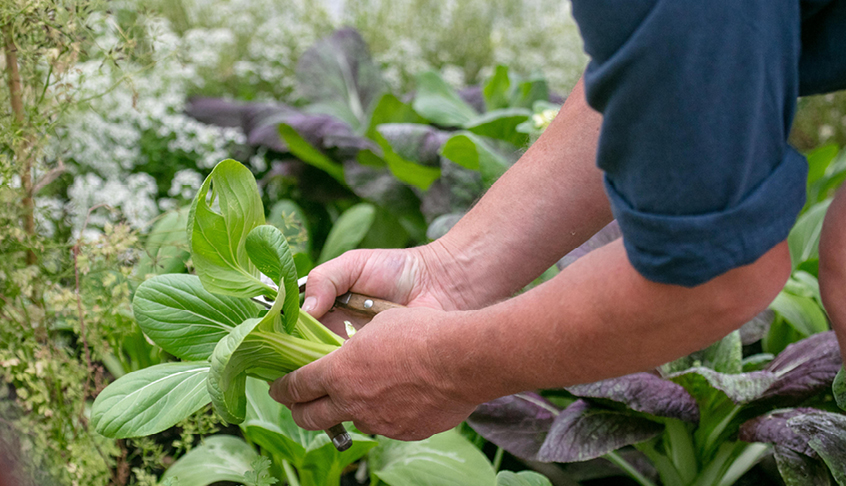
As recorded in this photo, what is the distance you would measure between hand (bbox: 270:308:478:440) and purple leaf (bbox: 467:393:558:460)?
14.5 inches

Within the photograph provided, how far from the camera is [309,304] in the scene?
1.03 meters

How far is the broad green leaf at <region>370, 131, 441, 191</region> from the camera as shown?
196 centimetres

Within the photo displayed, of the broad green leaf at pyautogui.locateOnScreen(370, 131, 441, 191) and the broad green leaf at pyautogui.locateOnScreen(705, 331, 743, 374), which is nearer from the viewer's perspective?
the broad green leaf at pyautogui.locateOnScreen(705, 331, 743, 374)

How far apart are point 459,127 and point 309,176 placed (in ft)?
2.03

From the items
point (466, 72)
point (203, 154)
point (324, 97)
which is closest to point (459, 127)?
point (324, 97)

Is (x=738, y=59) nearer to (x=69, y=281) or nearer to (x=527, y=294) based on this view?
(x=527, y=294)

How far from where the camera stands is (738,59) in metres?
0.47

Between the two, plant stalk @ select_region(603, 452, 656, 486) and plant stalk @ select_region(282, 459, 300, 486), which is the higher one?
plant stalk @ select_region(282, 459, 300, 486)

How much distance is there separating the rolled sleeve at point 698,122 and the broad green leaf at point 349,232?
4.13 ft

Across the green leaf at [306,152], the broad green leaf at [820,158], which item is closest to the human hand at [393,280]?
the green leaf at [306,152]

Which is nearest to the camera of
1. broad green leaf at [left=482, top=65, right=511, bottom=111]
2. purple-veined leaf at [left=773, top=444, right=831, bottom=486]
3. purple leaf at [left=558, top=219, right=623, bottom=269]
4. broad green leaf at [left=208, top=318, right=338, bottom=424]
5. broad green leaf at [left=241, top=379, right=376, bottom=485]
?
broad green leaf at [left=208, top=318, right=338, bottom=424]

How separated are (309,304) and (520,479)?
0.46 meters

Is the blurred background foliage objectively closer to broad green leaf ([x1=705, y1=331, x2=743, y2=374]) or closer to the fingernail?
the fingernail

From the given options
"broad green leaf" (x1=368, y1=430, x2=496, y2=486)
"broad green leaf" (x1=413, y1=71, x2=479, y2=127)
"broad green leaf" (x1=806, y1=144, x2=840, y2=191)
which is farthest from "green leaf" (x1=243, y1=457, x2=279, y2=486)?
"broad green leaf" (x1=806, y1=144, x2=840, y2=191)
